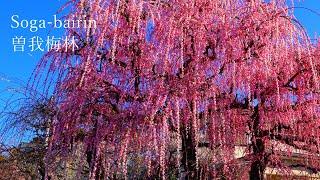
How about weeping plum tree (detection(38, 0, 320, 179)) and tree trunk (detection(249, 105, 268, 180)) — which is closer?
weeping plum tree (detection(38, 0, 320, 179))

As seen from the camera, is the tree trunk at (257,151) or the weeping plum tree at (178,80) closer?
the weeping plum tree at (178,80)

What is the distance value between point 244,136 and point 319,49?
53.8 inches

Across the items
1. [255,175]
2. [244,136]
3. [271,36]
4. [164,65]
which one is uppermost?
[271,36]

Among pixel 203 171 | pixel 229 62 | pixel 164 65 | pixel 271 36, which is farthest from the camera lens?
pixel 203 171

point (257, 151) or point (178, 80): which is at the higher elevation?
point (178, 80)

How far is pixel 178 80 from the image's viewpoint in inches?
192

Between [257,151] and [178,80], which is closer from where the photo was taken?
[178,80]

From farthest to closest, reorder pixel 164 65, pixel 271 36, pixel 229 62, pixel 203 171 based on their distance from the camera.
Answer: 1. pixel 203 171
2. pixel 271 36
3. pixel 229 62
4. pixel 164 65

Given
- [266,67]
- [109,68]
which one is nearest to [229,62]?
[266,67]

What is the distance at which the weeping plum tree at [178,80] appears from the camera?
490 centimetres

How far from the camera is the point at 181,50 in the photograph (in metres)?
4.93

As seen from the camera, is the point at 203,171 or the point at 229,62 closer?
the point at 229,62

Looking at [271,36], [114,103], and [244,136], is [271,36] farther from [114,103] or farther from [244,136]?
[114,103]

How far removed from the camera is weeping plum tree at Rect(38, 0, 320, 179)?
4.90 m
